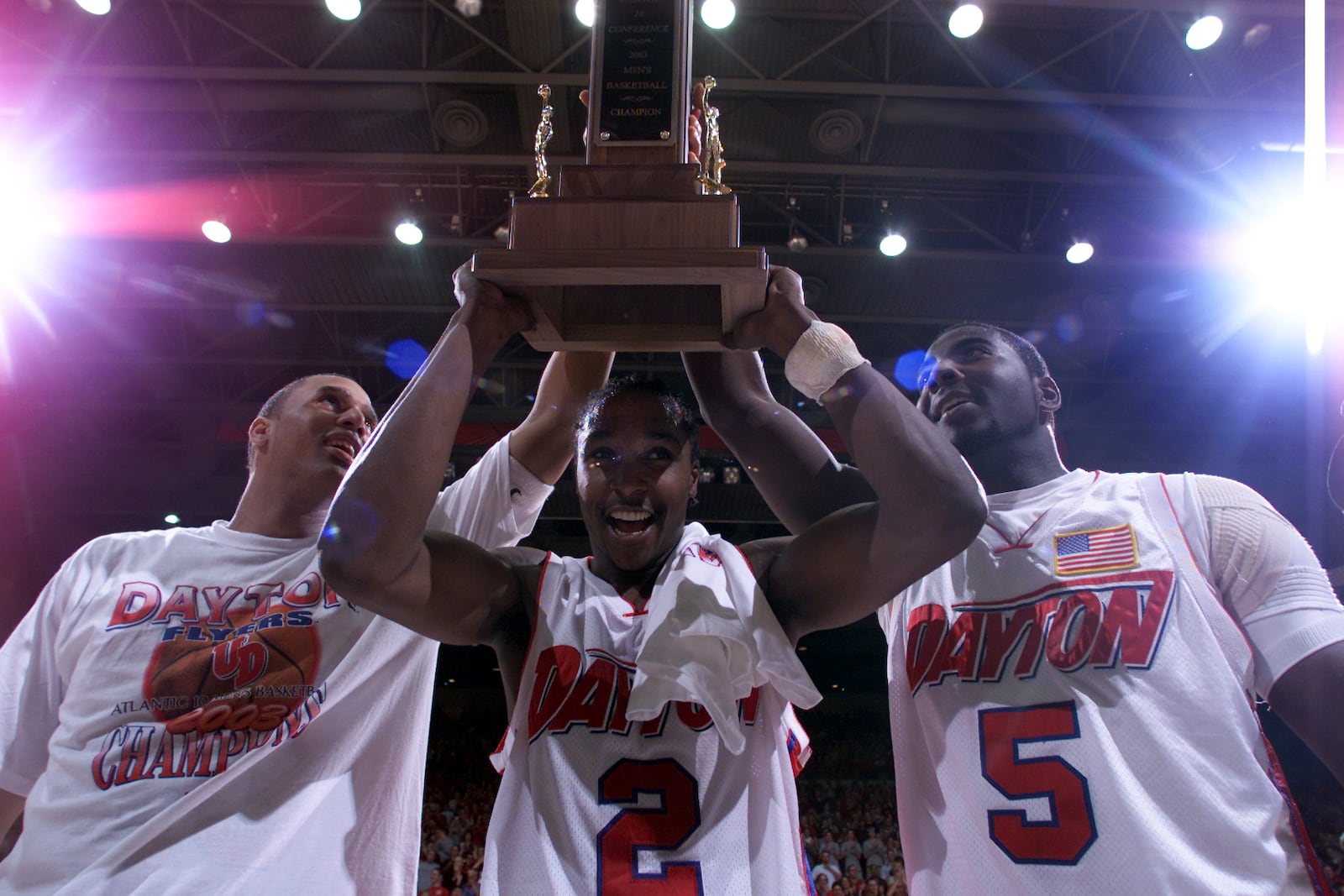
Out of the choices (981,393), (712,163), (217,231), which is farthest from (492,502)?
(217,231)

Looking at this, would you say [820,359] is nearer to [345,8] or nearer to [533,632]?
[533,632]

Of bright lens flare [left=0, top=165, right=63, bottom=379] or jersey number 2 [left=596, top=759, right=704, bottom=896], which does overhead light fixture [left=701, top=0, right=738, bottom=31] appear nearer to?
jersey number 2 [left=596, top=759, right=704, bottom=896]

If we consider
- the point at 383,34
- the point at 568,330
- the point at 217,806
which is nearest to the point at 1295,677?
the point at 568,330

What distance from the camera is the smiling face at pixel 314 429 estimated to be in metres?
2.55

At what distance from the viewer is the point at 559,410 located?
2.49 m

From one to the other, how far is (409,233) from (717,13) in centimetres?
306

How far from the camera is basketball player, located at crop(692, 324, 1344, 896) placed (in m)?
1.76

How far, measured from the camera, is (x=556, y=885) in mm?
1631

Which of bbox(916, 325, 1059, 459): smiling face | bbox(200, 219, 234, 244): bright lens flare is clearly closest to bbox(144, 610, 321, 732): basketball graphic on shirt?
bbox(916, 325, 1059, 459): smiling face

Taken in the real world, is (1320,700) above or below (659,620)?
below

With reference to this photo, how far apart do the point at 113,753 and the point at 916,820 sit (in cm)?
180

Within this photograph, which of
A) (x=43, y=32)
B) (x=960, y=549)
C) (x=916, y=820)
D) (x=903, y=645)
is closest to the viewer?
(x=960, y=549)

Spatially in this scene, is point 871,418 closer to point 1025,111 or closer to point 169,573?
point 169,573

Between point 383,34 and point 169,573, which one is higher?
point 383,34
